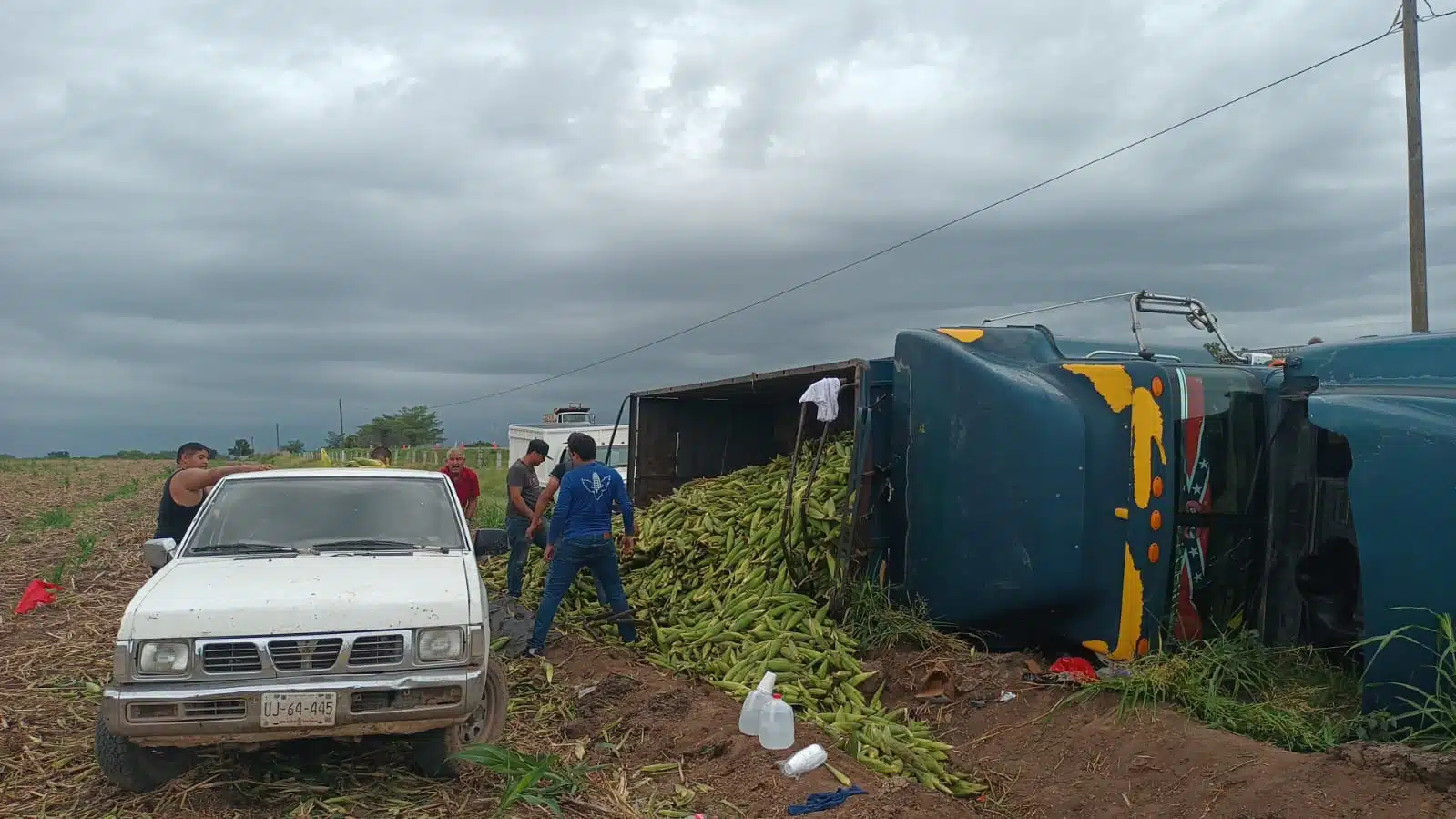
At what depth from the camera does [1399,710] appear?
5.14 m

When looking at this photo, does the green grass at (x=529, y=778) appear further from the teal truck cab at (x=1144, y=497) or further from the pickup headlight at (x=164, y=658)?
the teal truck cab at (x=1144, y=497)

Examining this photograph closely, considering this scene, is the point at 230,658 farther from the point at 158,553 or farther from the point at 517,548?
the point at 517,548

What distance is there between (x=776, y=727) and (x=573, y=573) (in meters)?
3.02

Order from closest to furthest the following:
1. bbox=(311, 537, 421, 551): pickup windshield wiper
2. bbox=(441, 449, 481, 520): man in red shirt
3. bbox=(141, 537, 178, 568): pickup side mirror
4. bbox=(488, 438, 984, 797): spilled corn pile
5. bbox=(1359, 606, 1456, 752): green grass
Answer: bbox=(1359, 606, 1456, 752): green grass, bbox=(141, 537, 178, 568): pickup side mirror, bbox=(311, 537, 421, 551): pickup windshield wiper, bbox=(488, 438, 984, 797): spilled corn pile, bbox=(441, 449, 481, 520): man in red shirt

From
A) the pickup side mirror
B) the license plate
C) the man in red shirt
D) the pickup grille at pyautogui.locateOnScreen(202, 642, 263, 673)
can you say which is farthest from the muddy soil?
the man in red shirt

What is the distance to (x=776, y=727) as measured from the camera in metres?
5.70

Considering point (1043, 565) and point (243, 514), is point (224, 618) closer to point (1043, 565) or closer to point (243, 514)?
point (243, 514)

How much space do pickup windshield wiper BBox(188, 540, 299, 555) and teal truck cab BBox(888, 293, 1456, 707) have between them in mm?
4506

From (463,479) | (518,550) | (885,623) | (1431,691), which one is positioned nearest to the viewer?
(1431,691)

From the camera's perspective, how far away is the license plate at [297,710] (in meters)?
4.66

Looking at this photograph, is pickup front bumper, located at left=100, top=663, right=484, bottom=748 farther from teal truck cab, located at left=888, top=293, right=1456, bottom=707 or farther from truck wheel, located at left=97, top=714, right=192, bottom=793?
teal truck cab, located at left=888, top=293, right=1456, bottom=707

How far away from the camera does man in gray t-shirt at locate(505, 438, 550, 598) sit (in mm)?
10352

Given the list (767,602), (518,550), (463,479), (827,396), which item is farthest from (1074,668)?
(463,479)

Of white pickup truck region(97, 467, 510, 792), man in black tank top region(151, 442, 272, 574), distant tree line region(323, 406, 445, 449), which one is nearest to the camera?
white pickup truck region(97, 467, 510, 792)
